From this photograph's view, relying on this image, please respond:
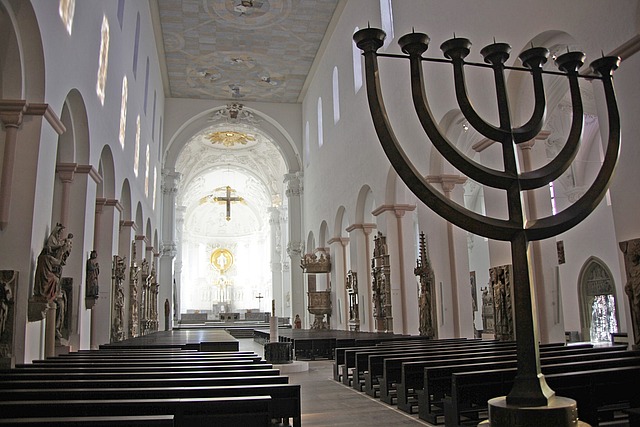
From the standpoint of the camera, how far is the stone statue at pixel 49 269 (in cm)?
696

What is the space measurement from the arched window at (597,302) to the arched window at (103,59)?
49.2ft

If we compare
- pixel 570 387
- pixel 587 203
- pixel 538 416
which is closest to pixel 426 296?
pixel 570 387

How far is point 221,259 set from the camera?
46.9m

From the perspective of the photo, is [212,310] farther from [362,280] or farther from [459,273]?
[459,273]

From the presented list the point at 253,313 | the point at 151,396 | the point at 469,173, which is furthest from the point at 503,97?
the point at 253,313

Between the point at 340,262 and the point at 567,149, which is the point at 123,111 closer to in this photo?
the point at 340,262

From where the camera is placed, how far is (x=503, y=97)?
307 cm

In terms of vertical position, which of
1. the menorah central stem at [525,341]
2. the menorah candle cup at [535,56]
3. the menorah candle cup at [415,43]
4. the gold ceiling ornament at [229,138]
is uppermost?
the gold ceiling ornament at [229,138]

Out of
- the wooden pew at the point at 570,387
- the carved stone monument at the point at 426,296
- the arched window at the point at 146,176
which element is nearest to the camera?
the wooden pew at the point at 570,387

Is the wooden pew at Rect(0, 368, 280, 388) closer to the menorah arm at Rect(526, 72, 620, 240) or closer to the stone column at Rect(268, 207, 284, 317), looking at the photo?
the menorah arm at Rect(526, 72, 620, 240)

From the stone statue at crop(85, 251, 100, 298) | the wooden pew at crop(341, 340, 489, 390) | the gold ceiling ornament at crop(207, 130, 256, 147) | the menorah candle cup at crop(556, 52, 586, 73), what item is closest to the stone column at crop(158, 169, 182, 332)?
the gold ceiling ornament at crop(207, 130, 256, 147)

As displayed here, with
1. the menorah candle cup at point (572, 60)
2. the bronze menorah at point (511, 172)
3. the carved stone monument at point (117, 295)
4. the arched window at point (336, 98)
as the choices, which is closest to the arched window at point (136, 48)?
the carved stone monument at point (117, 295)

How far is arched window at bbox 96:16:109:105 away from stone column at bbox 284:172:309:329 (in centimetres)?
1510

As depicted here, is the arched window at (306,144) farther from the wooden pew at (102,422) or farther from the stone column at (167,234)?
the wooden pew at (102,422)
